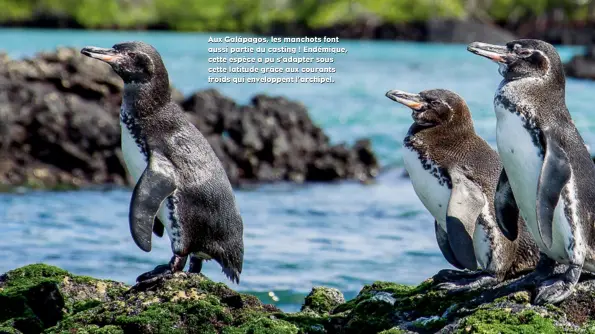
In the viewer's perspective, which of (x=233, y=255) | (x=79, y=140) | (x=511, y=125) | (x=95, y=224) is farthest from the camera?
(x=79, y=140)

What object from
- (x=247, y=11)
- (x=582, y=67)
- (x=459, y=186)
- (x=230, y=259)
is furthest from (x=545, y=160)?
(x=247, y=11)

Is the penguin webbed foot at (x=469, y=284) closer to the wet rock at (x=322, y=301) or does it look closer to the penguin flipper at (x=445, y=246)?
the penguin flipper at (x=445, y=246)

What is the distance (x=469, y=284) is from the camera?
5.59 meters

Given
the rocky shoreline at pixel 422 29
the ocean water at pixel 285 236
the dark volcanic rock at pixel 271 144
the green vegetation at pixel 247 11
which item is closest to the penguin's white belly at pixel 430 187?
the ocean water at pixel 285 236

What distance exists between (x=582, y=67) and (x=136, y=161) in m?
45.3

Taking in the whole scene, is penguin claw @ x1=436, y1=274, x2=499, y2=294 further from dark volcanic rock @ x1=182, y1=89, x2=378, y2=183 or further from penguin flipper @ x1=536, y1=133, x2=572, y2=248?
dark volcanic rock @ x1=182, y1=89, x2=378, y2=183

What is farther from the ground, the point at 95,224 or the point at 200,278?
the point at 200,278

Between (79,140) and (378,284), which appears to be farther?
(79,140)

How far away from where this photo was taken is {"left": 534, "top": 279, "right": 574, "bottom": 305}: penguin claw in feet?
16.6

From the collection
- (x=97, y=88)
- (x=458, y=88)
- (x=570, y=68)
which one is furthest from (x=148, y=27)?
(x=97, y=88)

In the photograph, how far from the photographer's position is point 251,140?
18.2 metres

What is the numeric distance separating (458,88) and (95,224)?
26163 millimetres

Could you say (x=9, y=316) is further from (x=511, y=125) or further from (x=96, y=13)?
(x=96, y=13)

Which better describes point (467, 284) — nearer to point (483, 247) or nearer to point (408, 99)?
point (483, 247)
